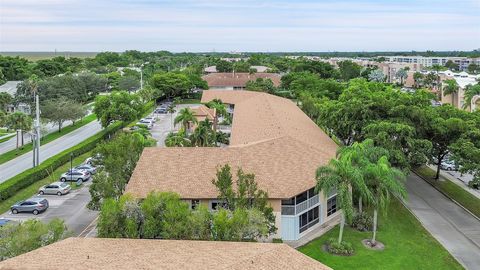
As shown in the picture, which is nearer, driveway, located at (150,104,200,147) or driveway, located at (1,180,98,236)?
driveway, located at (1,180,98,236)

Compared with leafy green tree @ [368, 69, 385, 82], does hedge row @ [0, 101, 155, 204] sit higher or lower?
lower

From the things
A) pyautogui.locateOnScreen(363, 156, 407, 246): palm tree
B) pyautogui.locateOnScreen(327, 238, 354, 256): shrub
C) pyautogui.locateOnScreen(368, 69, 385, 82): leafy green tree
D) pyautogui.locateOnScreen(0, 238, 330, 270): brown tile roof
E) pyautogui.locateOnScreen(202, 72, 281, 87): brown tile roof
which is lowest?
pyautogui.locateOnScreen(327, 238, 354, 256): shrub

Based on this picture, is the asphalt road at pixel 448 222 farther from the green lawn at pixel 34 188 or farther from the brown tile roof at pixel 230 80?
the brown tile roof at pixel 230 80

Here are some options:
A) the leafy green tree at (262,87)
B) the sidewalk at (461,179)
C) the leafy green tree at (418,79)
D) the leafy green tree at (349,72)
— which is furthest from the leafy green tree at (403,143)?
the leafy green tree at (418,79)

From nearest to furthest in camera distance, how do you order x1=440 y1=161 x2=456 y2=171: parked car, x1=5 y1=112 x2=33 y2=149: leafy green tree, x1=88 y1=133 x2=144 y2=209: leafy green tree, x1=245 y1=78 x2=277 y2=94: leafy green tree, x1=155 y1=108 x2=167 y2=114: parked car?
x1=88 y1=133 x2=144 y2=209: leafy green tree, x1=440 y1=161 x2=456 y2=171: parked car, x1=5 y1=112 x2=33 y2=149: leafy green tree, x1=155 y1=108 x2=167 y2=114: parked car, x1=245 y1=78 x2=277 y2=94: leafy green tree

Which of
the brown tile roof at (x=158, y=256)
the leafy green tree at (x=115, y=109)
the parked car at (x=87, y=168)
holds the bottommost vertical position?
the parked car at (x=87, y=168)

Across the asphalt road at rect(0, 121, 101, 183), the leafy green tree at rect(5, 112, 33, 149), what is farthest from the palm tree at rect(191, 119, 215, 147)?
the leafy green tree at rect(5, 112, 33, 149)

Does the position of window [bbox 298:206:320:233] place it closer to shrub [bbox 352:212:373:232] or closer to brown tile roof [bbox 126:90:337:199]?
brown tile roof [bbox 126:90:337:199]
